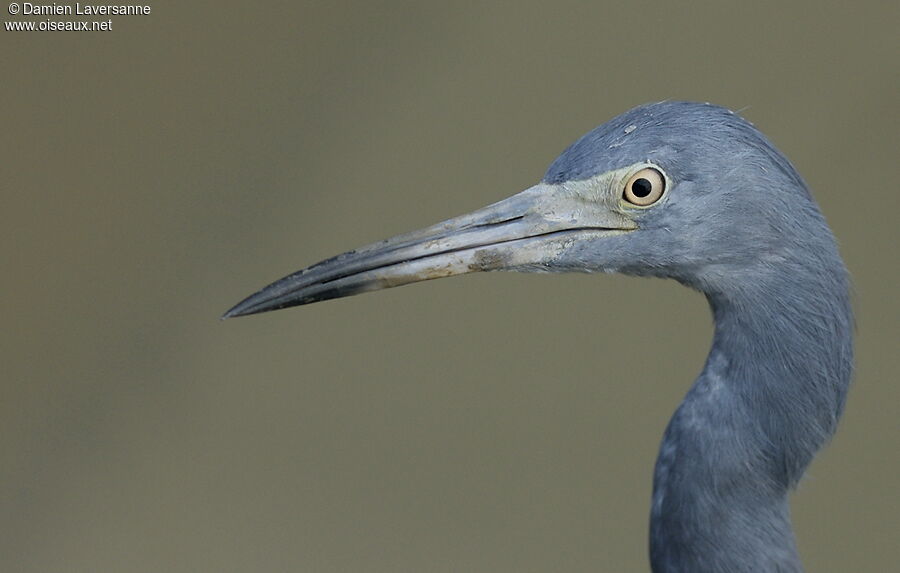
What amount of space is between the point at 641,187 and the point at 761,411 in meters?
0.43

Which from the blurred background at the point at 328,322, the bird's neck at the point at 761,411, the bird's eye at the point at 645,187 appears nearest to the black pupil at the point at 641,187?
the bird's eye at the point at 645,187

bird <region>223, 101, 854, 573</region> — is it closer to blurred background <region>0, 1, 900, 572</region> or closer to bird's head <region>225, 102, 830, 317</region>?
bird's head <region>225, 102, 830, 317</region>

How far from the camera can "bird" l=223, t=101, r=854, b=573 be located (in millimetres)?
1776

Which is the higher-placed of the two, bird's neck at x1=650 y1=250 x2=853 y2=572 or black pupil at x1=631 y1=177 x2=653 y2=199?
black pupil at x1=631 y1=177 x2=653 y2=199

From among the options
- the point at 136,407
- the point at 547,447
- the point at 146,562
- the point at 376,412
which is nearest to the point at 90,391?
the point at 136,407

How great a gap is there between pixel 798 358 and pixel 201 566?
2.97m

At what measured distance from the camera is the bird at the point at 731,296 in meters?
1.78

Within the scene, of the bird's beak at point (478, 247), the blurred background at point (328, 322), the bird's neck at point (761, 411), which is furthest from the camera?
the blurred background at point (328, 322)

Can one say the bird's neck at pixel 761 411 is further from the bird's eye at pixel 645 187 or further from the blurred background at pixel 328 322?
the blurred background at pixel 328 322

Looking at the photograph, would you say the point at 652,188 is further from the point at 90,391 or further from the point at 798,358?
the point at 90,391

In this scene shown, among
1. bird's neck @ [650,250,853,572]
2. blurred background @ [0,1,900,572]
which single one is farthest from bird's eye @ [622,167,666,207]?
blurred background @ [0,1,900,572]

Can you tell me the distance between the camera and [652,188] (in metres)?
1.82

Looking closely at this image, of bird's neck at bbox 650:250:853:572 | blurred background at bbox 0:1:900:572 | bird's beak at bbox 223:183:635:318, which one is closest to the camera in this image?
bird's neck at bbox 650:250:853:572

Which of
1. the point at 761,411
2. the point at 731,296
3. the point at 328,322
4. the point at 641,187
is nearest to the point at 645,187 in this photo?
the point at 641,187
